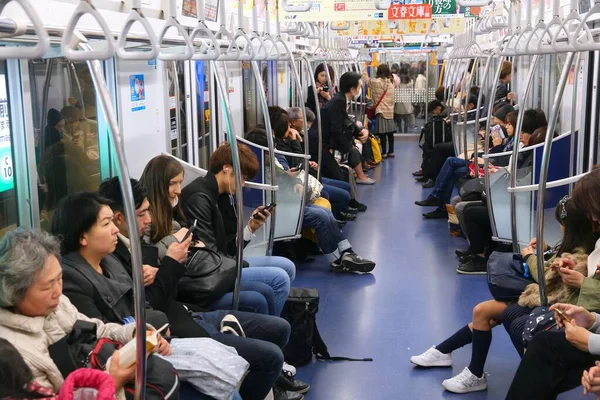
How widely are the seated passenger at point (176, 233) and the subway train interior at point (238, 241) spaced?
0.01 meters

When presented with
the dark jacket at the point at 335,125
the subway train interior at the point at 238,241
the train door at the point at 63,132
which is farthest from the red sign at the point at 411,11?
the train door at the point at 63,132

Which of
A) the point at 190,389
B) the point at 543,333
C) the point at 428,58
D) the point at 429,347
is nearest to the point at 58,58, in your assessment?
the point at 190,389

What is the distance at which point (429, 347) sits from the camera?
5.07 metres

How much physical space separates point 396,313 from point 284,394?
1.74 metres

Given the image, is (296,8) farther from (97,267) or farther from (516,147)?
(97,267)

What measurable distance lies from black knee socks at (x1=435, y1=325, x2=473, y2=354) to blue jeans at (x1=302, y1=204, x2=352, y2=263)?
2.26 m

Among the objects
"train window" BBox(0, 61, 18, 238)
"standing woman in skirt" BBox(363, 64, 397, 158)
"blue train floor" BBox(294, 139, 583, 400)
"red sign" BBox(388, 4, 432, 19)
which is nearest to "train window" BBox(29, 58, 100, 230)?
"train window" BBox(0, 61, 18, 238)

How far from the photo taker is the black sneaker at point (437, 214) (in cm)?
905

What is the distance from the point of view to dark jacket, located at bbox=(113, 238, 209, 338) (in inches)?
137

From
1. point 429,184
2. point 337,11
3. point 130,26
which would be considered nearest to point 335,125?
point 337,11

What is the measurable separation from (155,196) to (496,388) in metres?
2.08

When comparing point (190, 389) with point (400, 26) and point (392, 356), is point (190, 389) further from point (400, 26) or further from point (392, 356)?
point (400, 26)

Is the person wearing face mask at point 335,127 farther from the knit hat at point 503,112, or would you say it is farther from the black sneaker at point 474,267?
the black sneaker at point 474,267

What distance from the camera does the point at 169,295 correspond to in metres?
3.60
